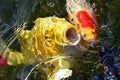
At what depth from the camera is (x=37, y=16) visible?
2627 mm

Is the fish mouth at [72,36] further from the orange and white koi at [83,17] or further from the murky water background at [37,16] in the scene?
the murky water background at [37,16]

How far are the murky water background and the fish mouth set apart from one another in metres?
0.15

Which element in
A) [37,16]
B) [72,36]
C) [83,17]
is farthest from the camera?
[37,16]

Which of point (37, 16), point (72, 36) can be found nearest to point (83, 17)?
point (72, 36)

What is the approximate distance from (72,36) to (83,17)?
0.53 feet

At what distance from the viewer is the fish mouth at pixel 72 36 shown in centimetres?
220

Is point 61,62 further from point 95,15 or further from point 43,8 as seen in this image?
point 43,8

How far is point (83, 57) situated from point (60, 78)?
0.63 feet

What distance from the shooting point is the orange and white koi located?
226 cm

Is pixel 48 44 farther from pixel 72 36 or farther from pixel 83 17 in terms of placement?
pixel 83 17

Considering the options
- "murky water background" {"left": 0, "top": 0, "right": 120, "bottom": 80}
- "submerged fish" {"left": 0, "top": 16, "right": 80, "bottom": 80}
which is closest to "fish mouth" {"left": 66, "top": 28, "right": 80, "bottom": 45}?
"submerged fish" {"left": 0, "top": 16, "right": 80, "bottom": 80}

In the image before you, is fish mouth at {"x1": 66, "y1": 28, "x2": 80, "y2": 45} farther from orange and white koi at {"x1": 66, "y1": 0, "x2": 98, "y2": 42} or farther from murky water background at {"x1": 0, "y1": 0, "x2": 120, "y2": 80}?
murky water background at {"x1": 0, "y1": 0, "x2": 120, "y2": 80}

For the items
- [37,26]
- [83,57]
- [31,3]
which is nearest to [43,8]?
[31,3]

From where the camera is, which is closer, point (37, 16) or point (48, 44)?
point (48, 44)
